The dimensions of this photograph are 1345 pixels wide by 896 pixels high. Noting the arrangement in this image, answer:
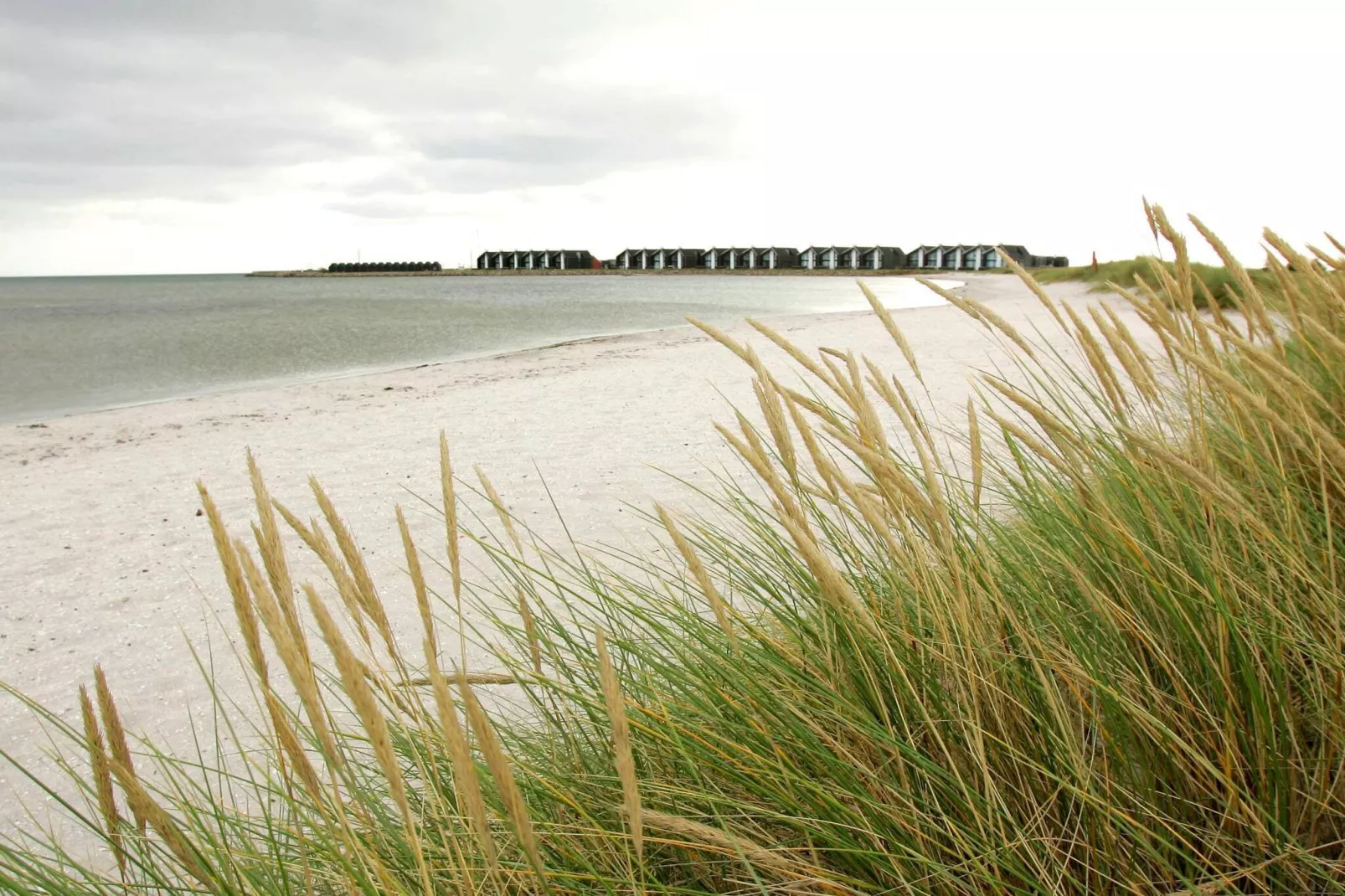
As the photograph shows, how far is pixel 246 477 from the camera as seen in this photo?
6453mm

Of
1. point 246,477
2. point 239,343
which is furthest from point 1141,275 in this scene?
point 239,343

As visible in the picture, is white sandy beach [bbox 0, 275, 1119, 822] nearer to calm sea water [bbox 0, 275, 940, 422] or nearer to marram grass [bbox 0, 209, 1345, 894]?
marram grass [bbox 0, 209, 1345, 894]

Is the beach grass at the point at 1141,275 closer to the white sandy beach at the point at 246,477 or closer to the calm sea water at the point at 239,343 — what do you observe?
the white sandy beach at the point at 246,477

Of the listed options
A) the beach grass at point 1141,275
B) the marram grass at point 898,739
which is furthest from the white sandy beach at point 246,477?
the beach grass at point 1141,275

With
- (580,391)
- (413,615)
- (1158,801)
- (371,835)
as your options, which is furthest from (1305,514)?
(580,391)

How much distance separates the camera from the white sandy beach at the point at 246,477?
3.46m

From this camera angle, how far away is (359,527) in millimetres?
4883

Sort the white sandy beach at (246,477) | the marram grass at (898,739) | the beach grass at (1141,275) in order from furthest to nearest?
1. the beach grass at (1141,275)
2. the white sandy beach at (246,477)
3. the marram grass at (898,739)

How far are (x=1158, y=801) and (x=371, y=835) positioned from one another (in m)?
1.04

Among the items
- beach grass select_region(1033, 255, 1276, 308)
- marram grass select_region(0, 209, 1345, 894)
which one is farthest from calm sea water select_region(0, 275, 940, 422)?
marram grass select_region(0, 209, 1345, 894)

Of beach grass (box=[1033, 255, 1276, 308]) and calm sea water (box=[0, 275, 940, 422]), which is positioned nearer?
beach grass (box=[1033, 255, 1276, 308])

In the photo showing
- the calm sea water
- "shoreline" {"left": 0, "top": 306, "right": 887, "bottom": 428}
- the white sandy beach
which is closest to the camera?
the white sandy beach

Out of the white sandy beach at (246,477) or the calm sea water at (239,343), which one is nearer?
the white sandy beach at (246,477)

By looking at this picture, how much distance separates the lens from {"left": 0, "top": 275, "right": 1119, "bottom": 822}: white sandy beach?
11.3ft
